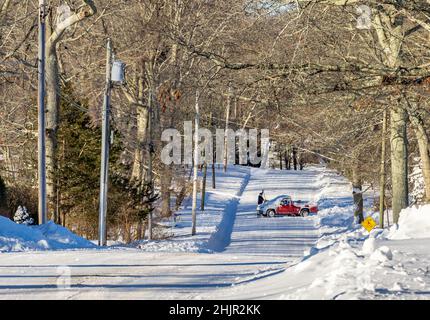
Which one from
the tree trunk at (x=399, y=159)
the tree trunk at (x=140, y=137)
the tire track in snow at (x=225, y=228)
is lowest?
the tire track in snow at (x=225, y=228)

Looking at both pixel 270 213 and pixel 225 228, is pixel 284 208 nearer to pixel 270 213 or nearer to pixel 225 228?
pixel 270 213

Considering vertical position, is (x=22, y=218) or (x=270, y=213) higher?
(x=22, y=218)

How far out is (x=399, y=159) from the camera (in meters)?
23.7

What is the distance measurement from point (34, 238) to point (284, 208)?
4061 centimetres

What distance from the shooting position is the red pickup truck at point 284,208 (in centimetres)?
5828

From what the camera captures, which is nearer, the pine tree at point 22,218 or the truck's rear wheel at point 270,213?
the pine tree at point 22,218

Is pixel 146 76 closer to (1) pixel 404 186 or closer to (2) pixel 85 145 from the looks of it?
(2) pixel 85 145

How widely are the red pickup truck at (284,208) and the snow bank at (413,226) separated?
40.9 meters

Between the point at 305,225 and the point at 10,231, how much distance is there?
3537cm

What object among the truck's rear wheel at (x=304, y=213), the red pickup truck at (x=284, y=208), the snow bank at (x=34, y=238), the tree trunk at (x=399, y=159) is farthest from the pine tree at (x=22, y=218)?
the truck's rear wheel at (x=304, y=213)

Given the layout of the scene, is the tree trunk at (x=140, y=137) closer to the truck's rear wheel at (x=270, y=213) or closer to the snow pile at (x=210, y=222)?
the snow pile at (x=210, y=222)

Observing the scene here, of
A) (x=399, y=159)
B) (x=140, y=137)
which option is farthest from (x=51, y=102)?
(x=399, y=159)

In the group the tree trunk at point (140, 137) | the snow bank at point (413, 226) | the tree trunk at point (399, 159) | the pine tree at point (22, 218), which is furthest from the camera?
the tree trunk at point (140, 137)
